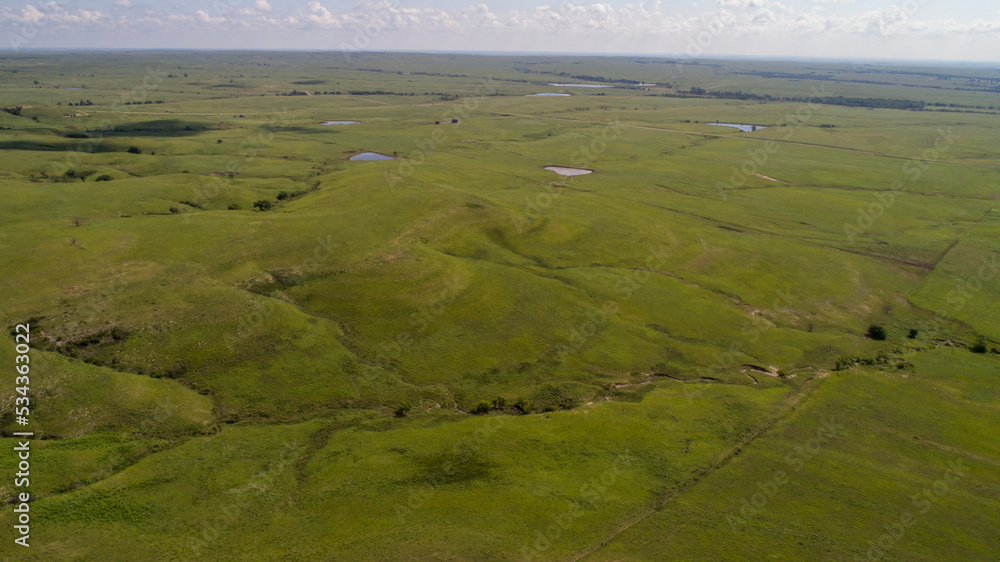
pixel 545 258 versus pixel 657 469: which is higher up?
pixel 545 258

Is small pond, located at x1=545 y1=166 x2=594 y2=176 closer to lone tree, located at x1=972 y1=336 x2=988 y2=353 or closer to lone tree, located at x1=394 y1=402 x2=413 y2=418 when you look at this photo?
lone tree, located at x1=972 y1=336 x2=988 y2=353

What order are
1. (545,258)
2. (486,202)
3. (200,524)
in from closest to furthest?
(200,524), (545,258), (486,202)

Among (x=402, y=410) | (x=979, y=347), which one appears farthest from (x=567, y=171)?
(x=402, y=410)

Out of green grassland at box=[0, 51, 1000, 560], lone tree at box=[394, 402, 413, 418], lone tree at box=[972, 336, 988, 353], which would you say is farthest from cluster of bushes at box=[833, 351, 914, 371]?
lone tree at box=[394, 402, 413, 418]

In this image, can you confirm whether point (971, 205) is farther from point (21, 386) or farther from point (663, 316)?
point (21, 386)

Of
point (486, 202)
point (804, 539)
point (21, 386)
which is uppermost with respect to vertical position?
point (486, 202)

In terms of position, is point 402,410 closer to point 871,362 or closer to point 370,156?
point 871,362

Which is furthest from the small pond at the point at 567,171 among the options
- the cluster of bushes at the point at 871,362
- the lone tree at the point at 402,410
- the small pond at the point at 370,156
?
the lone tree at the point at 402,410

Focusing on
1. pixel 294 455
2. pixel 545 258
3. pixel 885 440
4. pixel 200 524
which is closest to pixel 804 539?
pixel 885 440
